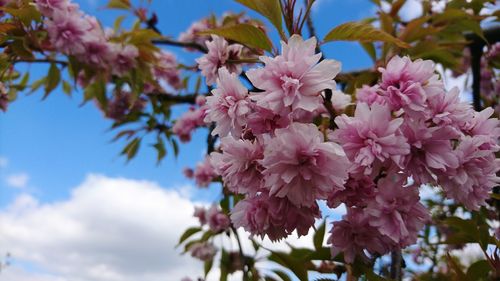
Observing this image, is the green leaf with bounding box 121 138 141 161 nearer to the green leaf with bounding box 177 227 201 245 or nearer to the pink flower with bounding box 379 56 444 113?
the green leaf with bounding box 177 227 201 245

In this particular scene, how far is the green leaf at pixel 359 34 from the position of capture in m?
0.84

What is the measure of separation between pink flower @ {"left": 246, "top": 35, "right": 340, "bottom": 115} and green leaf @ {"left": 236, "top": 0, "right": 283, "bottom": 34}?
152mm

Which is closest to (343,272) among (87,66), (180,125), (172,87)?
(87,66)

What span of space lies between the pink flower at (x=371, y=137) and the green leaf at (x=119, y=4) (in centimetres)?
178

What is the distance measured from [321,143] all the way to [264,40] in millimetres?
258

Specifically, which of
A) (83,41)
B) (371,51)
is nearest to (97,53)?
(83,41)

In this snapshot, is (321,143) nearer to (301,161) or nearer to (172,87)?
(301,161)

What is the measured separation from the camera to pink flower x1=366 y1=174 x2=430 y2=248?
2.36 ft

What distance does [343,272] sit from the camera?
0.98 meters

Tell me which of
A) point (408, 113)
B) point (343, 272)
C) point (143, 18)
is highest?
point (143, 18)

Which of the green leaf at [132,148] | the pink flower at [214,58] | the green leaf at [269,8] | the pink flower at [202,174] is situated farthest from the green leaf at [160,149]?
the green leaf at [269,8]

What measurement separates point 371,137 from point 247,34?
0.30 meters

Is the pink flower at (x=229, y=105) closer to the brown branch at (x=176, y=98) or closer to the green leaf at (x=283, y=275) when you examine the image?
the green leaf at (x=283, y=275)

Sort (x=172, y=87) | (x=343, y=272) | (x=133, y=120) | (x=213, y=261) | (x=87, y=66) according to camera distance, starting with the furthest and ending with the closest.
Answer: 1. (x=172, y=87)
2. (x=133, y=120)
3. (x=213, y=261)
4. (x=87, y=66)
5. (x=343, y=272)
